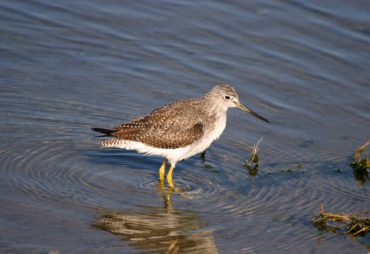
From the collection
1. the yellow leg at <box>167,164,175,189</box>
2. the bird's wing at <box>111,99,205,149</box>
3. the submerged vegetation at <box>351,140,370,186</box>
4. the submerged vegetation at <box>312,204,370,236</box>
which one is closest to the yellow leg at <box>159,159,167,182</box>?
the yellow leg at <box>167,164,175,189</box>

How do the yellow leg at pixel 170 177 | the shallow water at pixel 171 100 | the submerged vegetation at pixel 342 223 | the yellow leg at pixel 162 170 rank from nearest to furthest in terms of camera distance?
1. the shallow water at pixel 171 100
2. the submerged vegetation at pixel 342 223
3. the yellow leg at pixel 170 177
4. the yellow leg at pixel 162 170

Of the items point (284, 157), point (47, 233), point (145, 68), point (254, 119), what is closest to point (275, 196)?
point (284, 157)

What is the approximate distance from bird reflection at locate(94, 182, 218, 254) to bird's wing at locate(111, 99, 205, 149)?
3.86ft

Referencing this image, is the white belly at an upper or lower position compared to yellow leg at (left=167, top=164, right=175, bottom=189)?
upper

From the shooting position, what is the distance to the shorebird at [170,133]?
1064 cm

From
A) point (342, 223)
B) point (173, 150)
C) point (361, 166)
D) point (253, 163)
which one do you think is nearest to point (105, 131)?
point (173, 150)

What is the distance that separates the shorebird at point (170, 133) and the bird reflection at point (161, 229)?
100 cm

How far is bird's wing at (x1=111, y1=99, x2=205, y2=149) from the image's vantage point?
10641 millimetres

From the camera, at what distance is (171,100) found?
41.7 ft

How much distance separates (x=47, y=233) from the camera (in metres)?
8.57

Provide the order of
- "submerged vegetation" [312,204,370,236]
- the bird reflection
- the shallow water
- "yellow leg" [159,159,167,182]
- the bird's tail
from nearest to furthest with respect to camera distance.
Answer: the bird reflection, the shallow water, "submerged vegetation" [312,204,370,236], the bird's tail, "yellow leg" [159,159,167,182]


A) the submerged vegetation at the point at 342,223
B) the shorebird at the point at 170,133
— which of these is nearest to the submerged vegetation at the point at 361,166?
the submerged vegetation at the point at 342,223

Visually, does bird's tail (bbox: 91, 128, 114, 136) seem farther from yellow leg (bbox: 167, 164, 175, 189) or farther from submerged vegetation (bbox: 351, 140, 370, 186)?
submerged vegetation (bbox: 351, 140, 370, 186)

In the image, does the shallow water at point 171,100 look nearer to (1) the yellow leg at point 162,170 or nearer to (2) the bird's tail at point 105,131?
(1) the yellow leg at point 162,170
